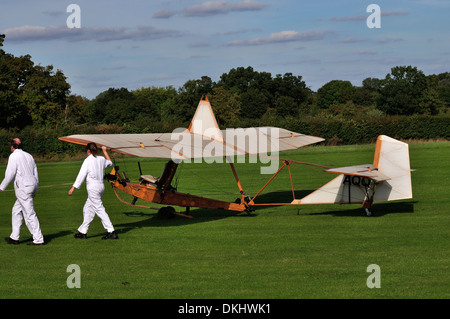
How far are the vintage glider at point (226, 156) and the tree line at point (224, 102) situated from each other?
31.6 metres

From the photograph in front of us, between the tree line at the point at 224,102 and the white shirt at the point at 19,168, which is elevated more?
the tree line at the point at 224,102

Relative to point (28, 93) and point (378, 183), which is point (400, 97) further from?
point (378, 183)

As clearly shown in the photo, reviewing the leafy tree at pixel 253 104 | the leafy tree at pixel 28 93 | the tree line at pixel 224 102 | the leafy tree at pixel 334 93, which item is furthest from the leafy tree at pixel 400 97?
the leafy tree at pixel 28 93

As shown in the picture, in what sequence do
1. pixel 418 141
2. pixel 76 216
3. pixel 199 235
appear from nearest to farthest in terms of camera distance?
pixel 199 235 → pixel 76 216 → pixel 418 141

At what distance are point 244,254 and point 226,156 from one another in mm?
4710

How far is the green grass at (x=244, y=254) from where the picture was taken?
345 inches

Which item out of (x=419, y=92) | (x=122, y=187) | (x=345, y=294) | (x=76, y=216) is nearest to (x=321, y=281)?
(x=345, y=294)

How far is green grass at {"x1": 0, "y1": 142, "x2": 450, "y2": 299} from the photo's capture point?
876cm

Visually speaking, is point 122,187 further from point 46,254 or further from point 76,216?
point 46,254

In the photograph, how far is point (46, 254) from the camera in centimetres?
1173

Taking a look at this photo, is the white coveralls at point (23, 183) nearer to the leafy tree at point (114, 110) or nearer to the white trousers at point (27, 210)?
the white trousers at point (27, 210)

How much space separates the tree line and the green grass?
107ft
